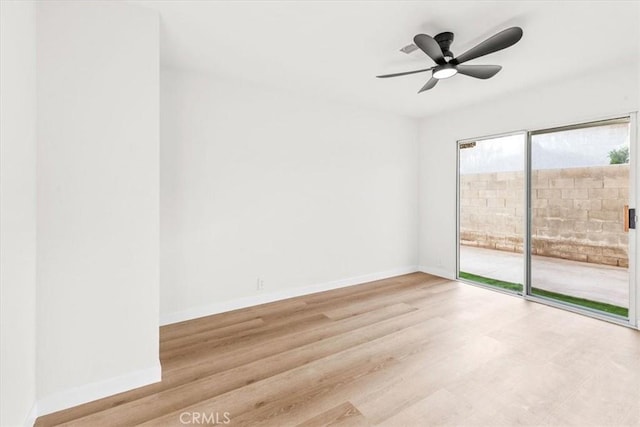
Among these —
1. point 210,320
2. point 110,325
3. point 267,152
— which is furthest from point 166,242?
point 267,152

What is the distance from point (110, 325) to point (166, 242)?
3.94 ft

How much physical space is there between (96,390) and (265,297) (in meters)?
1.90

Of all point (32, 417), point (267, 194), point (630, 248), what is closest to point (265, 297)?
Result: point (267, 194)

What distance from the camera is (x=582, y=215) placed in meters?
3.72

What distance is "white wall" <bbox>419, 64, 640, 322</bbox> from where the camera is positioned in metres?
3.08

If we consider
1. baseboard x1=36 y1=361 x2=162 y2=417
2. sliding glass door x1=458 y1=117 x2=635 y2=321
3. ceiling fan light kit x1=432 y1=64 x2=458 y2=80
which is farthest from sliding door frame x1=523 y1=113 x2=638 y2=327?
baseboard x1=36 y1=361 x2=162 y2=417

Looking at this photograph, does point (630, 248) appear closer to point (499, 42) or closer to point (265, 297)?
point (499, 42)

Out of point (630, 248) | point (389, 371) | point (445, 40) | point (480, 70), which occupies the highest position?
point (445, 40)

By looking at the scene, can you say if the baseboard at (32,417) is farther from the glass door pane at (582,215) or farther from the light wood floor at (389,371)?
the glass door pane at (582,215)

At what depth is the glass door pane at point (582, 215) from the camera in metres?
3.33

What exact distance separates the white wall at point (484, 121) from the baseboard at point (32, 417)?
4.82m

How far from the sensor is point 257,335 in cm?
277

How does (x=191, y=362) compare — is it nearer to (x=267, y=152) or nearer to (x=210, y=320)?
(x=210, y=320)

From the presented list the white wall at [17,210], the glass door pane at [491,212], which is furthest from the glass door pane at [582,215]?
the white wall at [17,210]
